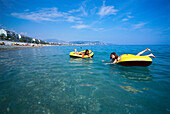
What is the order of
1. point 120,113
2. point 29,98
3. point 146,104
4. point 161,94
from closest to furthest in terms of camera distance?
point 120,113
point 146,104
point 29,98
point 161,94

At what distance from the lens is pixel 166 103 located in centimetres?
249

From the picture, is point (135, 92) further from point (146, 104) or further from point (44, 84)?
point (44, 84)

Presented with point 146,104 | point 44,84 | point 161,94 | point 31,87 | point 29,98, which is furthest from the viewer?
Result: point 44,84

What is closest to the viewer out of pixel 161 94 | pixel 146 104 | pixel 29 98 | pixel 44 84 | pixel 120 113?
pixel 120 113

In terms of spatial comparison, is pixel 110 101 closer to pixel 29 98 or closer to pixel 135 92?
pixel 135 92

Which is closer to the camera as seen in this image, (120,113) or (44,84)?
(120,113)

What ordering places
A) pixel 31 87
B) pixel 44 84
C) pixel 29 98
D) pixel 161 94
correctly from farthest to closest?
pixel 44 84 → pixel 31 87 → pixel 161 94 → pixel 29 98

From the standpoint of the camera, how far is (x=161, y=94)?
116 inches

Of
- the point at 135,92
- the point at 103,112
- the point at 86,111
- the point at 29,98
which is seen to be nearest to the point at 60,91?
the point at 29,98

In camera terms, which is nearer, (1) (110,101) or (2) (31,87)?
(1) (110,101)

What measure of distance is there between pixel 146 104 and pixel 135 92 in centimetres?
63

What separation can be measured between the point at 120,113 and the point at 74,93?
163 cm

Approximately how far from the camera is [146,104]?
2.46 m

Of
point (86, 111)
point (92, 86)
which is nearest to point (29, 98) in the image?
point (86, 111)
